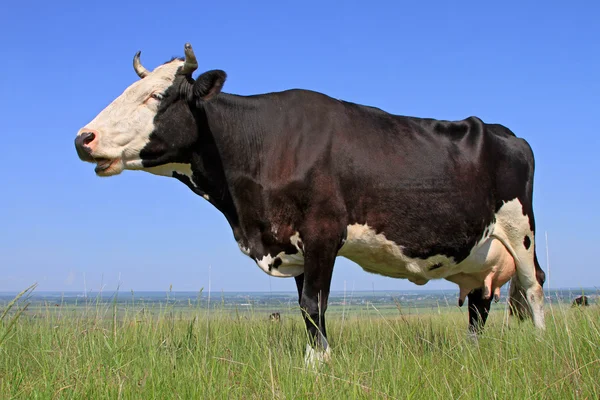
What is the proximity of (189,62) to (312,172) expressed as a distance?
1.70m

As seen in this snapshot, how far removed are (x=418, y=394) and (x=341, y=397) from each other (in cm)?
56

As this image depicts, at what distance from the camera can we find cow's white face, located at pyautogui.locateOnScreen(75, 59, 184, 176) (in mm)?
5934

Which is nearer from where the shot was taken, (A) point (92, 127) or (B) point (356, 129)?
(A) point (92, 127)

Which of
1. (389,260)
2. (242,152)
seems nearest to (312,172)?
(242,152)

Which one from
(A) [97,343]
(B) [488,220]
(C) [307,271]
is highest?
(B) [488,220]

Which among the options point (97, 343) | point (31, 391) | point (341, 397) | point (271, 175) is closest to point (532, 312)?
point (271, 175)

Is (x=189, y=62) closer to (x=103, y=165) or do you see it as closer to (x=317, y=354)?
(x=103, y=165)

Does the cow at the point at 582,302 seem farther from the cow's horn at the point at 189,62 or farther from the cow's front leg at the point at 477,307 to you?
the cow's horn at the point at 189,62

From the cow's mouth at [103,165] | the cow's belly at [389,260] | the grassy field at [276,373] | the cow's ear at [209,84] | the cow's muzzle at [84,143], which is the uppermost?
the cow's ear at [209,84]

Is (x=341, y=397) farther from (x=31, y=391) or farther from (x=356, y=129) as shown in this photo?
(x=356, y=129)

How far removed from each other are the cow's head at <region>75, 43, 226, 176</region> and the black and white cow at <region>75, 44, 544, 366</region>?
0.4 inches

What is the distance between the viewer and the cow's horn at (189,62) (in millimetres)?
6359

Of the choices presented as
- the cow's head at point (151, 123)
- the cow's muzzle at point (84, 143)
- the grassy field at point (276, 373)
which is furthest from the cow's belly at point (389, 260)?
the cow's muzzle at point (84, 143)

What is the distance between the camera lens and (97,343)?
19.2 feet
